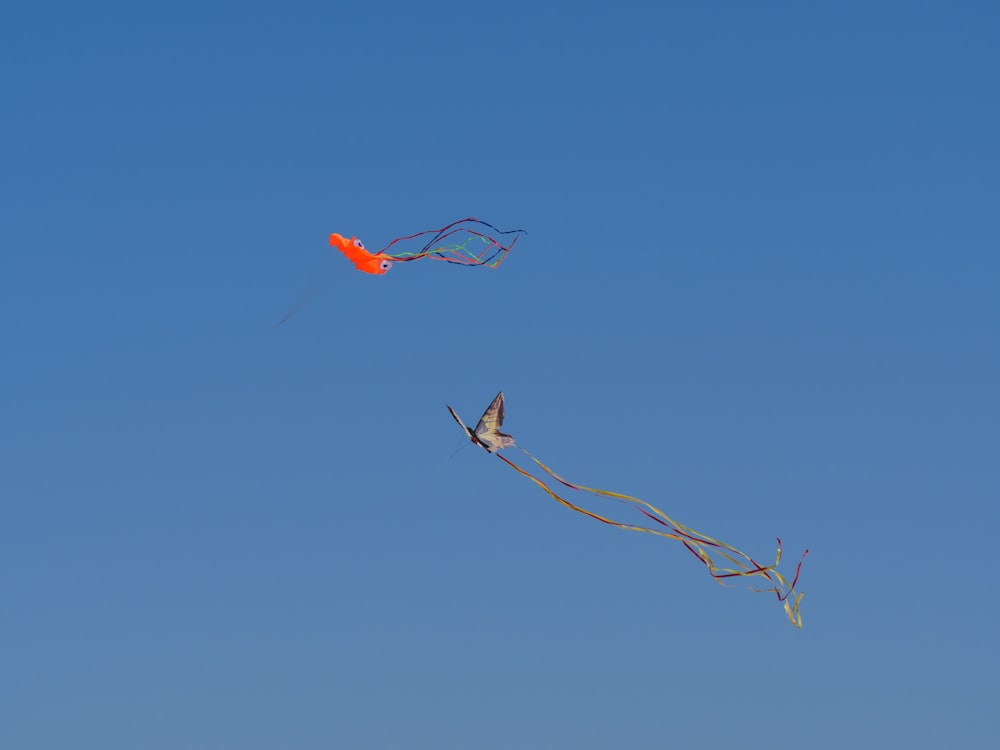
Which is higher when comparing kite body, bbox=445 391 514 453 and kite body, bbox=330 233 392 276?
kite body, bbox=330 233 392 276

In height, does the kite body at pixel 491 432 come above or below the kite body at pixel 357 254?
below

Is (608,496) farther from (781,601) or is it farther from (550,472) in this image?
(781,601)

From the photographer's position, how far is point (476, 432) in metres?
50.2

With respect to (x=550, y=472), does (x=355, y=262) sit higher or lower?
higher

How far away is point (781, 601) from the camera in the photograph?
47.1 meters

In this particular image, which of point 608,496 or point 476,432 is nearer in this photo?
point 608,496

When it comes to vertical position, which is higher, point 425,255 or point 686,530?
point 425,255

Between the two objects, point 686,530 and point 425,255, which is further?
point 425,255

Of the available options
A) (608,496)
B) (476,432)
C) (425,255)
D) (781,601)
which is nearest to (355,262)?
(425,255)

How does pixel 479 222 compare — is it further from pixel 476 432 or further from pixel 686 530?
pixel 686 530

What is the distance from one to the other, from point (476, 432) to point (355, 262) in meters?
7.15

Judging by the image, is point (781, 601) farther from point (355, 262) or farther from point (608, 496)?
point (355, 262)

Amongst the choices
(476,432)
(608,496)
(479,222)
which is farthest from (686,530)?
(479,222)

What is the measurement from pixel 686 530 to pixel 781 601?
3.54 metres
